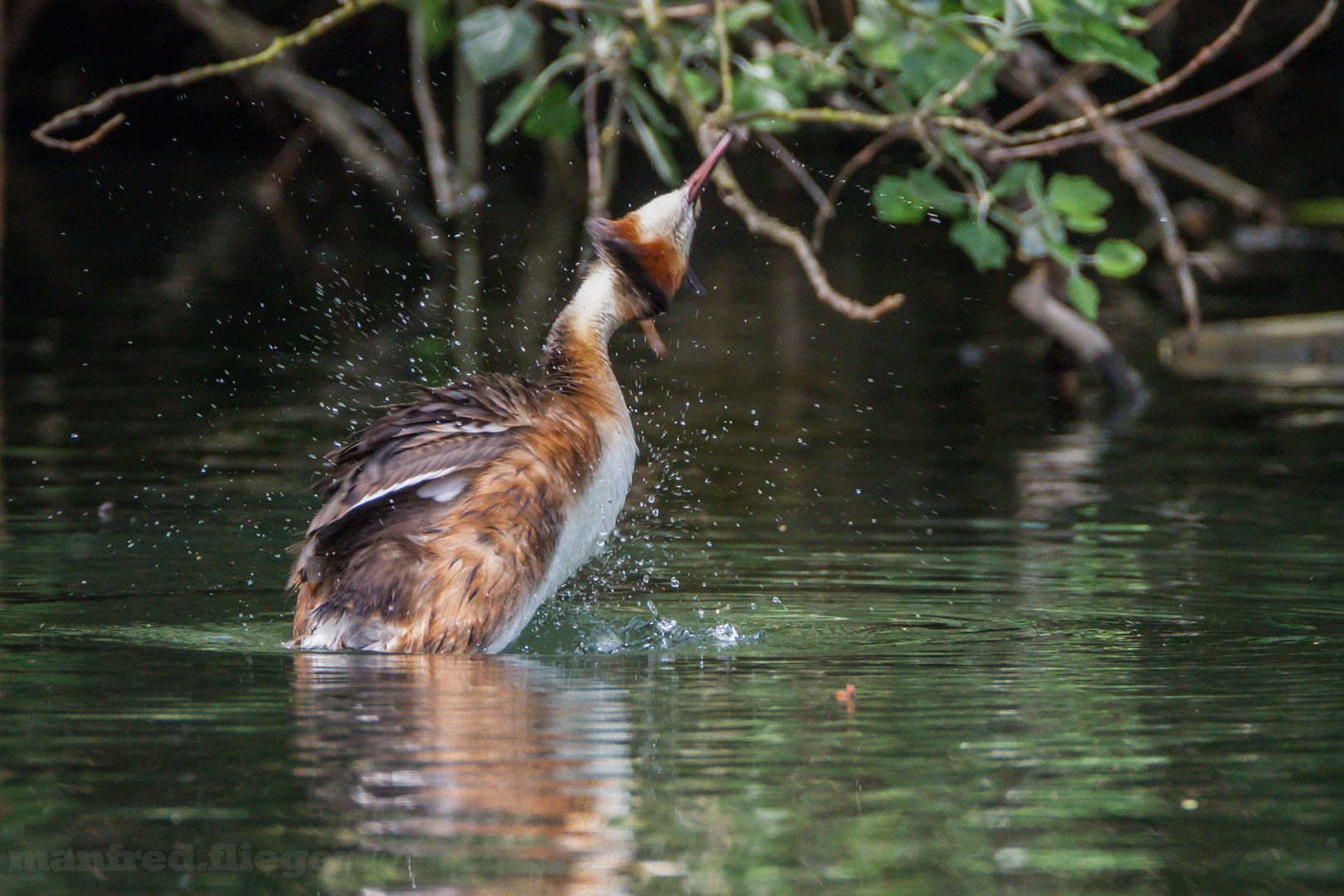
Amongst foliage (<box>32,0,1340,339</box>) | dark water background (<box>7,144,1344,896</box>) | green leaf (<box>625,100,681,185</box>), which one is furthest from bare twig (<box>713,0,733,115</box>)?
dark water background (<box>7,144,1344,896</box>)

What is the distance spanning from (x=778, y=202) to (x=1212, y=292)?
6.48 m

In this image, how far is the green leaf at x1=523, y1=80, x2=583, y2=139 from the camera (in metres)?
6.98

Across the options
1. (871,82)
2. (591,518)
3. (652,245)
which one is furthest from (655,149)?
(591,518)

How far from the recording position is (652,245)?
6445 millimetres

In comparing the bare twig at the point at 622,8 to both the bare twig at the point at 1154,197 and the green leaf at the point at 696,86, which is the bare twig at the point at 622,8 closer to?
the green leaf at the point at 696,86

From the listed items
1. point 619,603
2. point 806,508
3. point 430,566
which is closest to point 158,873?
point 430,566

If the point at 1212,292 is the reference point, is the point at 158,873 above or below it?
below

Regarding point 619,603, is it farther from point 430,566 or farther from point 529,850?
point 529,850

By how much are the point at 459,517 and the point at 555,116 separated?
189cm

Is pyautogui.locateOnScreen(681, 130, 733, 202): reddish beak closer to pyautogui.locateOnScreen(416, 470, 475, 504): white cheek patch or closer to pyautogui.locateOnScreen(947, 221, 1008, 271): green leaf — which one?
pyautogui.locateOnScreen(947, 221, 1008, 271): green leaf

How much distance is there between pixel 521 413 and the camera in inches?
231

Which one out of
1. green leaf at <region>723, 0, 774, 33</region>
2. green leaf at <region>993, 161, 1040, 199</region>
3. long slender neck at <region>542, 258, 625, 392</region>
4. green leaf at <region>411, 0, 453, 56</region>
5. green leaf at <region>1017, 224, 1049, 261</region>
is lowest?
long slender neck at <region>542, 258, 625, 392</region>

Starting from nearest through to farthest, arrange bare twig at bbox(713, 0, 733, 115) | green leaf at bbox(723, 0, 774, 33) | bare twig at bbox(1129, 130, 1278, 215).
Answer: bare twig at bbox(713, 0, 733, 115) < green leaf at bbox(723, 0, 774, 33) < bare twig at bbox(1129, 130, 1278, 215)

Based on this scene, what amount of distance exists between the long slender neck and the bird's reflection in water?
43.7 inches
